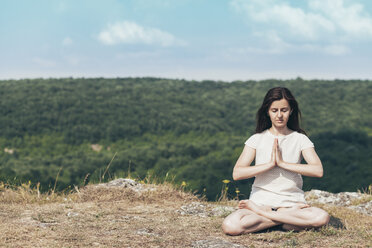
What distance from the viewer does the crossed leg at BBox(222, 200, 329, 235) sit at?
535 cm

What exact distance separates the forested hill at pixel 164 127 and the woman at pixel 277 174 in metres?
29.9

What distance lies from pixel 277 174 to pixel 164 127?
6572 centimetres

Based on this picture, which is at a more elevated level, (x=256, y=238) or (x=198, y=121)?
(x=256, y=238)

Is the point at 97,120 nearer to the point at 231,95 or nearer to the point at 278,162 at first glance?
the point at 231,95

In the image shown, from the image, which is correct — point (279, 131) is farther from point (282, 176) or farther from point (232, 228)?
point (232, 228)

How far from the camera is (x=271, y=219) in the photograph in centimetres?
541

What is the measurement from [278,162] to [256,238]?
0.91m

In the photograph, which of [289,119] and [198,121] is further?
[198,121]

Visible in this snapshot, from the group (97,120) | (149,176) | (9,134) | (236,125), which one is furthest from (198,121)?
(149,176)

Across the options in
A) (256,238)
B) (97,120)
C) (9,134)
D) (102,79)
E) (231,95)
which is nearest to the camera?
(256,238)

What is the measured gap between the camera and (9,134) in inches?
2409

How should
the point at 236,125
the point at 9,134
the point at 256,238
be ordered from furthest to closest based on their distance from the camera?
1. the point at 236,125
2. the point at 9,134
3. the point at 256,238

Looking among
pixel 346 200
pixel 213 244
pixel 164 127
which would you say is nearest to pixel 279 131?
pixel 213 244

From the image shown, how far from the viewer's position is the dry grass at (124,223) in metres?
5.06
